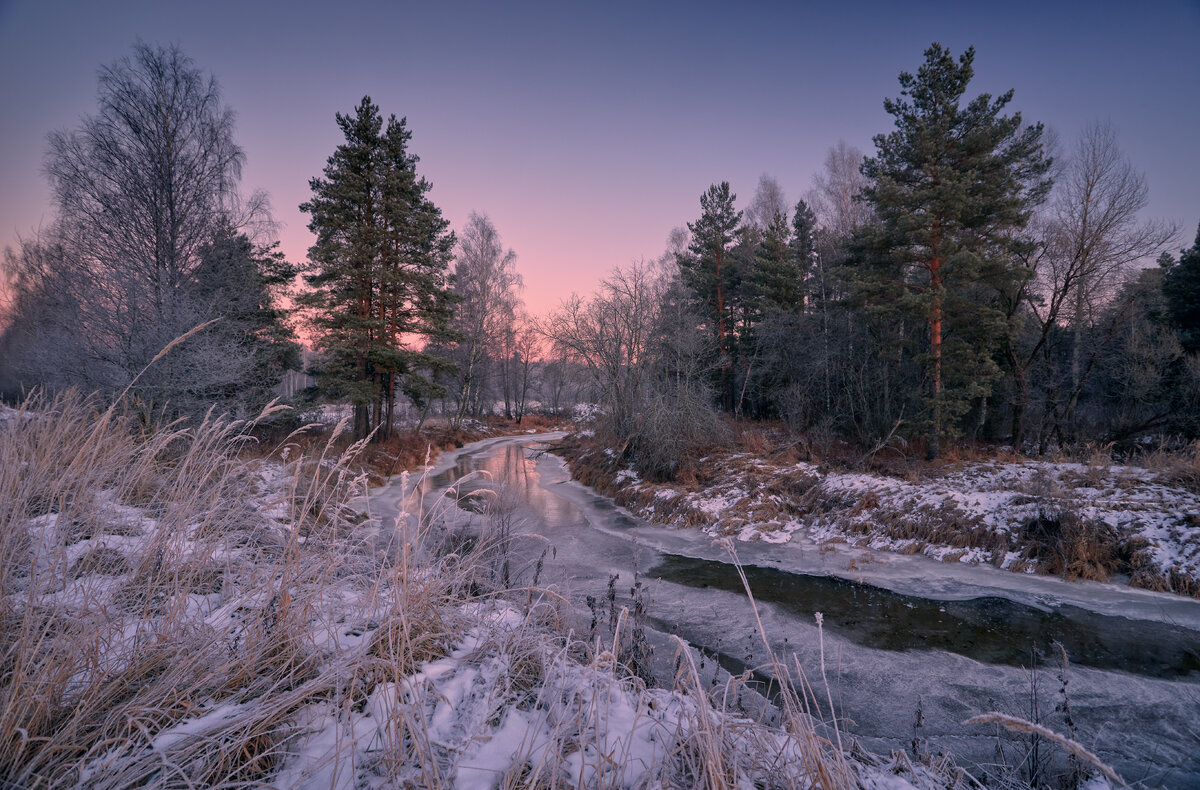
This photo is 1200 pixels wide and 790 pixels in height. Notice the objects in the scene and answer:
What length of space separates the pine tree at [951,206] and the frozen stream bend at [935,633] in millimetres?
6778

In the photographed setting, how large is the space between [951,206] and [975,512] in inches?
327

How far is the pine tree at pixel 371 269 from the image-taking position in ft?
51.9

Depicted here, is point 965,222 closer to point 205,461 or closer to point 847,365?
point 847,365

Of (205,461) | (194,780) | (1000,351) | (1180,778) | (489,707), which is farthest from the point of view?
(1000,351)

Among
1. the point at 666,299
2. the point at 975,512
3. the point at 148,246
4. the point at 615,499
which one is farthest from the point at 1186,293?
the point at 148,246

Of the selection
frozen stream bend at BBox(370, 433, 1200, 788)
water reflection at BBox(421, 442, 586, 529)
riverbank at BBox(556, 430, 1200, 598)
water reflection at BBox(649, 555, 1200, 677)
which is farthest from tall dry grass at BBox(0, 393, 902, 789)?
riverbank at BBox(556, 430, 1200, 598)

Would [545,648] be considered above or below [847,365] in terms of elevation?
below

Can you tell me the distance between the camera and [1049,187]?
13.5 metres

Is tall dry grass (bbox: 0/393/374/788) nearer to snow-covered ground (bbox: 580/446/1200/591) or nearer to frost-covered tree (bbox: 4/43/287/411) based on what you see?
frost-covered tree (bbox: 4/43/287/411)

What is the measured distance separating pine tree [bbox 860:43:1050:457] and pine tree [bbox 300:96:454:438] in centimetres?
1534

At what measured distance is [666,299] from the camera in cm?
1958

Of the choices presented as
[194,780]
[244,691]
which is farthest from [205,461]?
[194,780]

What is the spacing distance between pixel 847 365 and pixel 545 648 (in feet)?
57.4

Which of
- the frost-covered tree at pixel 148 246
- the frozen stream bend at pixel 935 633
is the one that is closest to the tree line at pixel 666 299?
the frost-covered tree at pixel 148 246
